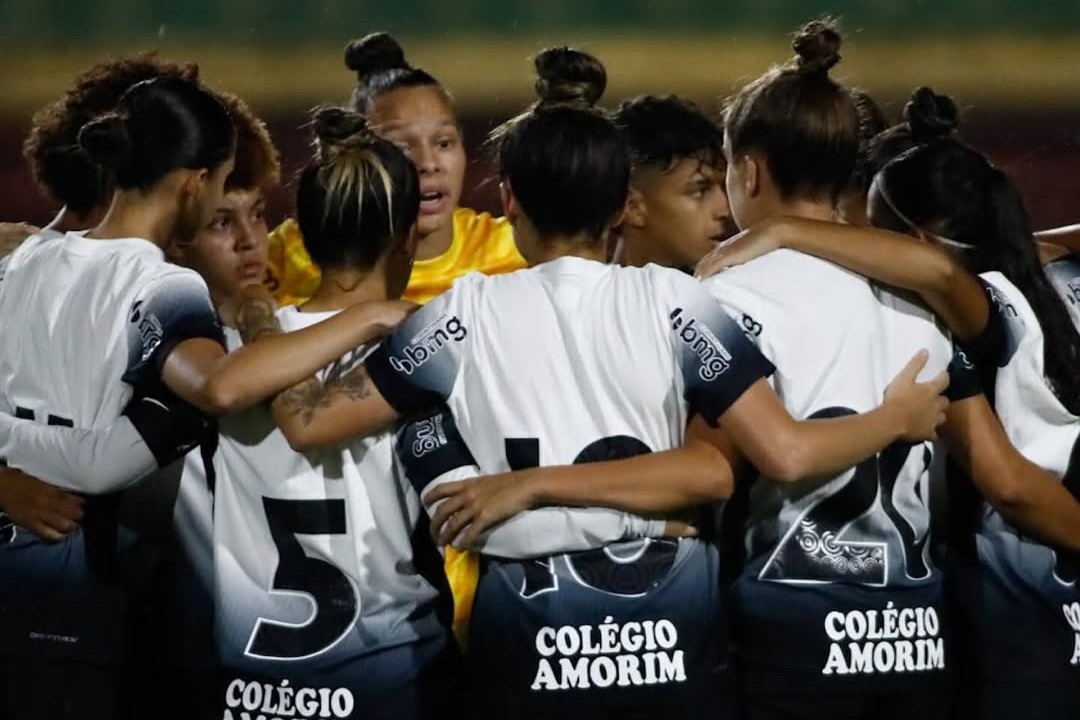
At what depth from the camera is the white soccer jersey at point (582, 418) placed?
8.36 feet

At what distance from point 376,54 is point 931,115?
1313mm

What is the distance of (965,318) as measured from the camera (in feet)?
9.11

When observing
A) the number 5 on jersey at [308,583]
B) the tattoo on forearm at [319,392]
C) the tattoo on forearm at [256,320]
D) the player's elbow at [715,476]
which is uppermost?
the tattoo on forearm at [256,320]

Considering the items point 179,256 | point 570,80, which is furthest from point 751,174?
point 179,256

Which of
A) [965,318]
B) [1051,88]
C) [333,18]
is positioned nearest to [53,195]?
[965,318]

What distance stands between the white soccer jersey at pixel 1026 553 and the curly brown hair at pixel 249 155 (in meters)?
1.47

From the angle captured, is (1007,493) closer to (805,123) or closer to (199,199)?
(805,123)

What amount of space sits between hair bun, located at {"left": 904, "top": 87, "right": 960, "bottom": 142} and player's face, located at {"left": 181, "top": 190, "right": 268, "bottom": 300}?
52.4 inches

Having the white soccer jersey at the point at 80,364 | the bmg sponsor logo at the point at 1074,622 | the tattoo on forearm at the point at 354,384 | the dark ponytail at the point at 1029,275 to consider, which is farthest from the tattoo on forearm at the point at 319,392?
the bmg sponsor logo at the point at 1074,622

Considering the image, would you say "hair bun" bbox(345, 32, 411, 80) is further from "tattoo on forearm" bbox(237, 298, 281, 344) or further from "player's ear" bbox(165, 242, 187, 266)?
"tattoo on forearm" bbox(237, 298, 281, 344)

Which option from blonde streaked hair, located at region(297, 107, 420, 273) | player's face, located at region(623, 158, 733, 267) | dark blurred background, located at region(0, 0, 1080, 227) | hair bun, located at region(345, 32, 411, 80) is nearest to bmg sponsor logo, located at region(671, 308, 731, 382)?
blonde streaked hair, located at region(297, 107, 420, 273)

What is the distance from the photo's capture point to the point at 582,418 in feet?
8.39

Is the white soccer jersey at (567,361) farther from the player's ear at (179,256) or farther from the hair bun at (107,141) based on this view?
the player's ear at (179,256)

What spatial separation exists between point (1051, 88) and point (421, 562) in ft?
13.8
